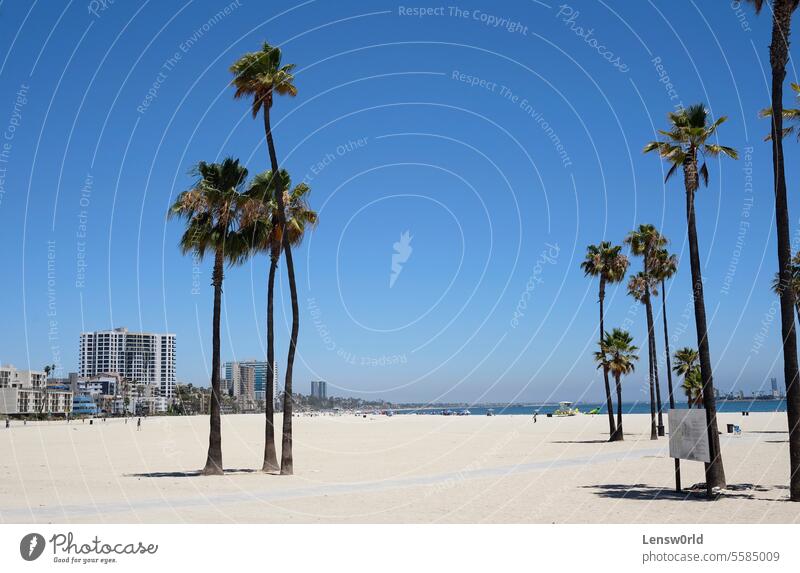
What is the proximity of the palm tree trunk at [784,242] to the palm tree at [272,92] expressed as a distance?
53.6 feet

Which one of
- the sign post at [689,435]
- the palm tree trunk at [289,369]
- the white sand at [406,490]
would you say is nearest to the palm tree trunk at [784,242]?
the white sand at [406,490]

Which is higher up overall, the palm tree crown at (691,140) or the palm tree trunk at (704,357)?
the palm tree crown at (691,140)

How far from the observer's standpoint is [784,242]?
19219 mm

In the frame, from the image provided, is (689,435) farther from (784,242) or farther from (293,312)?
(293,312)

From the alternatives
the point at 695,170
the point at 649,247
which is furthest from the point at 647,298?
the point at 695,170

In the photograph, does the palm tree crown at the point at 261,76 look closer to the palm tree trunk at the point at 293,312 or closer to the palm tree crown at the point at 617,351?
the palm tree trunk at the point at 293,312

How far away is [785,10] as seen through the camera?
19266mm

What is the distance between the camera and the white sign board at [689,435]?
19656 mm

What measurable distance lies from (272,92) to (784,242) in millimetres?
18381

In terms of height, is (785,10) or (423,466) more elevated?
(785,10)

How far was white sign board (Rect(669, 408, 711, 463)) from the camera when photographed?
19656mm
